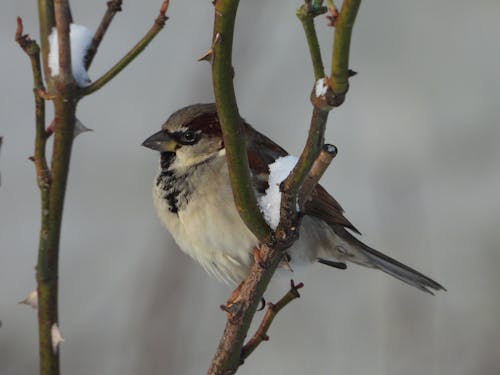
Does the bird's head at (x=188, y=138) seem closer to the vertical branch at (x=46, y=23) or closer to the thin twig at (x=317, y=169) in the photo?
the vertical branch at (x=46, y=23)

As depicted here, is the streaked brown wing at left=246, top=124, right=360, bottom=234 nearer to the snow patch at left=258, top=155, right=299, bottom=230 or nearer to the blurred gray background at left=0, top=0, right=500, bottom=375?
the snow patch at left=258, top=155, right=299, bottom=230

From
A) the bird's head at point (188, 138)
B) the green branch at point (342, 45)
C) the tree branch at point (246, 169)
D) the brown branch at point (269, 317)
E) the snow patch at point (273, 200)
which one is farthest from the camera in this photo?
the bird's head at point (188, 138)

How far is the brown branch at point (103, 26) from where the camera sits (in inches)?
55.4

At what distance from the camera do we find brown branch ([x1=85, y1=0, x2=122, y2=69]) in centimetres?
141

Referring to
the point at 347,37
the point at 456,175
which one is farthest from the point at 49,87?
the point at 456,175

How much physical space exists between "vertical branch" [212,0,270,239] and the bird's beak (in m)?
1.00

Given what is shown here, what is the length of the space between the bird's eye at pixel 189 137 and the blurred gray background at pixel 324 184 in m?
0.94

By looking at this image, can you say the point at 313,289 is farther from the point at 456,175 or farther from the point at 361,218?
the point at 456,175

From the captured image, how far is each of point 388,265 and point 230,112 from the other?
1.51m

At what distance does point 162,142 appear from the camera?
2.24m

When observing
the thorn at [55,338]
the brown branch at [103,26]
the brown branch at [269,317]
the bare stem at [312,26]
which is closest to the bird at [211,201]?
the brown branch at [269,317]

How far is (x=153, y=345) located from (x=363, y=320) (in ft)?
3.63

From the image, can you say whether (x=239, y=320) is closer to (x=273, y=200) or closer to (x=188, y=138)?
(x=273, y=200)

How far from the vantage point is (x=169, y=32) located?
478 cm
